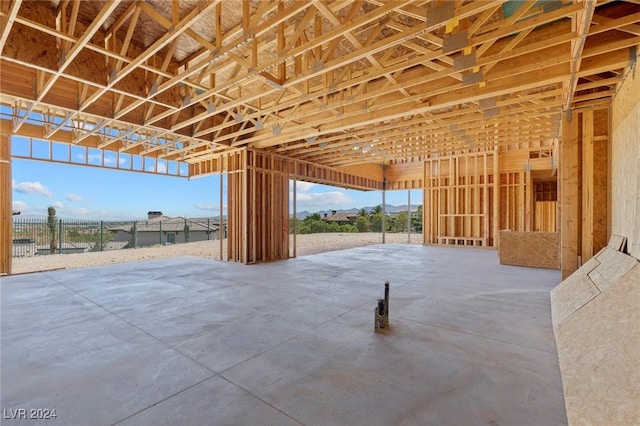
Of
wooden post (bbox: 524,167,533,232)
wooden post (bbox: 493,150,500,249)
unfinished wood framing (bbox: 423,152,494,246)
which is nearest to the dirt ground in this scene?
unfinished wood framing (bbox: 423,152,494,246)

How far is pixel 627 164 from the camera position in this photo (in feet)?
14.8

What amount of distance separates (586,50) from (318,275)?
272 inches

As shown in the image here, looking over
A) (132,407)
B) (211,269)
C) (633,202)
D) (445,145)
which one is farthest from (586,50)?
(211,269)

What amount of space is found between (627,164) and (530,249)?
501 centimetres

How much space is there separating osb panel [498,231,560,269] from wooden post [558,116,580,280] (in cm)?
225

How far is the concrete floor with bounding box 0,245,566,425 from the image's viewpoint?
2.35 metres

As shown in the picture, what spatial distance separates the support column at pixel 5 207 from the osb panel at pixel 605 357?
1255 centimetres

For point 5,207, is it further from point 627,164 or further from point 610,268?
point 627,164

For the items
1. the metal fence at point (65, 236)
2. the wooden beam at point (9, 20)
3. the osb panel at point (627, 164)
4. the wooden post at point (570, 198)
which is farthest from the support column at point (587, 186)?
the metal fence at point (65, 236)

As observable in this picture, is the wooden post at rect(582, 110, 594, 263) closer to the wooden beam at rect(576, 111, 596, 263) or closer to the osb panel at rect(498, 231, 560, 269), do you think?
the wooden beam at rect(576, 111, 596, 263)

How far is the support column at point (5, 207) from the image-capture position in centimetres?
818

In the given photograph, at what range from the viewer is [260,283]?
22.8 feet

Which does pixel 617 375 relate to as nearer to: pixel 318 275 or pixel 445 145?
pixel 318 275

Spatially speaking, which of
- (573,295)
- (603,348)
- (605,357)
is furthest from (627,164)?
(605,357)
